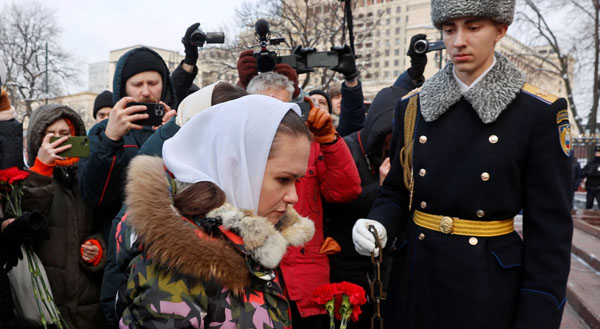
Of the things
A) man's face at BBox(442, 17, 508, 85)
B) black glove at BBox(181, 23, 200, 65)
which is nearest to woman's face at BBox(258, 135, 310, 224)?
man's face at BBox(442, 17, 508, 85)

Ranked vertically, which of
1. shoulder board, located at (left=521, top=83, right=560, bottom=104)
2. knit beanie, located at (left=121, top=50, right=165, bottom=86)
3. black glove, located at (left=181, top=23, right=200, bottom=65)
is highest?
black glove, located at (left=181, top=23, right=200, bottom=65)

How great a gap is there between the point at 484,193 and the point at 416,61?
183 cm

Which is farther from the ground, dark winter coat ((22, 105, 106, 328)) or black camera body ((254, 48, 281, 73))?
black camera body ((254, 48, 281, 73))

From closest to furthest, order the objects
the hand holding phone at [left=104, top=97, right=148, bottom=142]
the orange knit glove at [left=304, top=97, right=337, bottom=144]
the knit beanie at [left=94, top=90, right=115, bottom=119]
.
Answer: the hand holding phone at [left=104, top=97, right=148, bottom=142] → the orange knit glove at [left=304, top=97, right=337, bottom=144] → the knit beanie at [left=94, top=90, right=115, bottom=119]

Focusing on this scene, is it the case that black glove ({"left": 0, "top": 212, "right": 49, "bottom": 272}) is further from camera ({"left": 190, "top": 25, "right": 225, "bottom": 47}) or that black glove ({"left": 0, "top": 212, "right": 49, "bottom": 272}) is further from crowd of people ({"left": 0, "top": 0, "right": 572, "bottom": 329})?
camera ({"left": 190, "top": 25, "right": 225, "bottom": 47})

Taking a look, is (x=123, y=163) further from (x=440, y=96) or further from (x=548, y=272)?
(x=548, y=272)

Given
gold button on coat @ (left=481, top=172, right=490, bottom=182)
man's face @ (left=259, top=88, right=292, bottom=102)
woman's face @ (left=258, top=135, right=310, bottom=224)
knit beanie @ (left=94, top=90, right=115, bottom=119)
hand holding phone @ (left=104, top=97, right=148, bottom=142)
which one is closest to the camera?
woman's face @ (left=258, top=135, right=310, bottom=224)

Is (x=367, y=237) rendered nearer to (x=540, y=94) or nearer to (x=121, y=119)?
(x=540, y=94)

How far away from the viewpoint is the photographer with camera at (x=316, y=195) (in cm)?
265

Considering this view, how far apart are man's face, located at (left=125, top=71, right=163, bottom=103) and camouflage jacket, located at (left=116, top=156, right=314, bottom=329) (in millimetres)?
1663

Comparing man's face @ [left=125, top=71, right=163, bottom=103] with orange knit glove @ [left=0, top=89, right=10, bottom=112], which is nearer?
orange knit glove @ [left=0, top=89, right=10, bottom=112]

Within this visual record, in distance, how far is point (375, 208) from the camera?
2.18 meters

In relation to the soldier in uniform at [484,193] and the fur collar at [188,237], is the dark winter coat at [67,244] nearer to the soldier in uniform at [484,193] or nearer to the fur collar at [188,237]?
the fur collar at [188,237]

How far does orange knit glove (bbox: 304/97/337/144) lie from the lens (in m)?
2.63
